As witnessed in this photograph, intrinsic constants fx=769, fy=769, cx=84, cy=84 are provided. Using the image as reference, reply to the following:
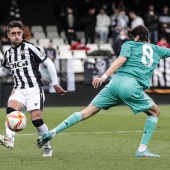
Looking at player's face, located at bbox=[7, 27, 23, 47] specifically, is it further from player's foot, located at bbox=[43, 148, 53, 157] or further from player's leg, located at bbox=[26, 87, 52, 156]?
player's foot, located at bbox=[43, 148, 53, 157]

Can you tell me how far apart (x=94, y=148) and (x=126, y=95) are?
166 cm

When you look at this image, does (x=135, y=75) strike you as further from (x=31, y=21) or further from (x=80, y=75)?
(x=31, y=21)

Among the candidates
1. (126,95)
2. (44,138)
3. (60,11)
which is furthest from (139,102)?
(60,11)

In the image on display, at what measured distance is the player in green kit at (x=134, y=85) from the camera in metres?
10.7

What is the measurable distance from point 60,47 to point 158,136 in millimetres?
15066

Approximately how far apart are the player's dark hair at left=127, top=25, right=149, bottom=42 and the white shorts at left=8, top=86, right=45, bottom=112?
1.54 metres

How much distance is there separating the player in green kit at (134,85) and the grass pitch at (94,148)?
52 cm

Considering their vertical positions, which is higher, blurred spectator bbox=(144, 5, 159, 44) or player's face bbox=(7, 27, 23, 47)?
player's face bbox=(7, 27, 23, 47)

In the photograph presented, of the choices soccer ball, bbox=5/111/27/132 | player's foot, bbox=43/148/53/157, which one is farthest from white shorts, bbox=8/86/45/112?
player's foot, bbox=43/148/53/157

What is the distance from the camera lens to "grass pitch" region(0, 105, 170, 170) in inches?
391

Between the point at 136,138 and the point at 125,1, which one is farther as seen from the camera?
the point at 125,1

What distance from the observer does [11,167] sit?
979 cm

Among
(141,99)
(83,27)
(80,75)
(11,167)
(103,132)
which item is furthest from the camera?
(83,27)

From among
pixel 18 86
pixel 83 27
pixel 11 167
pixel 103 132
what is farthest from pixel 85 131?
pixel 83 27
